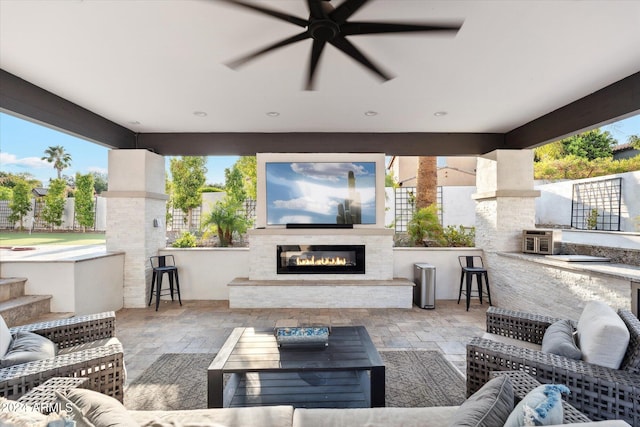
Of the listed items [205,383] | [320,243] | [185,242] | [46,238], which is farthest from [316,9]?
[46,238]

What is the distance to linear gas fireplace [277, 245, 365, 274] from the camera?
529 centimetres

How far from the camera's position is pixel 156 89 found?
3531mm

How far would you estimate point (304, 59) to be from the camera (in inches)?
113

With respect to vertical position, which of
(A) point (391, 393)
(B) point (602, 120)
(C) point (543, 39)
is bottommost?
(A) point (391, 393)

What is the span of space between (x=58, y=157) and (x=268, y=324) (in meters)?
20.1

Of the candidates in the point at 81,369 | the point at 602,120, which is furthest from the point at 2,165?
the point at 602,120

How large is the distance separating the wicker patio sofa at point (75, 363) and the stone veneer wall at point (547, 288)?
4111 mm

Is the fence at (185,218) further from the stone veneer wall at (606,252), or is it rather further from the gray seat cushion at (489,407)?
the gray seat cushion at (489,407)

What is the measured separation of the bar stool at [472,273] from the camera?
493cm

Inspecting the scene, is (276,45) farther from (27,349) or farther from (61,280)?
(61,280)

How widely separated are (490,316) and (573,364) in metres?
0.94

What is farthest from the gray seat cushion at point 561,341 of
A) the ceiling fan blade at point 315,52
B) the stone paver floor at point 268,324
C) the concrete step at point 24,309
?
the concrete step at point 24,309

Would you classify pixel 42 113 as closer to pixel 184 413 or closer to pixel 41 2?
pixel 41 2

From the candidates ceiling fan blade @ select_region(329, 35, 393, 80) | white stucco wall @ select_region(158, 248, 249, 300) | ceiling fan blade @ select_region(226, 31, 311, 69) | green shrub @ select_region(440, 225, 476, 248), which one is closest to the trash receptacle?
green shrub @ select_region(440, 225, 476, 248)
